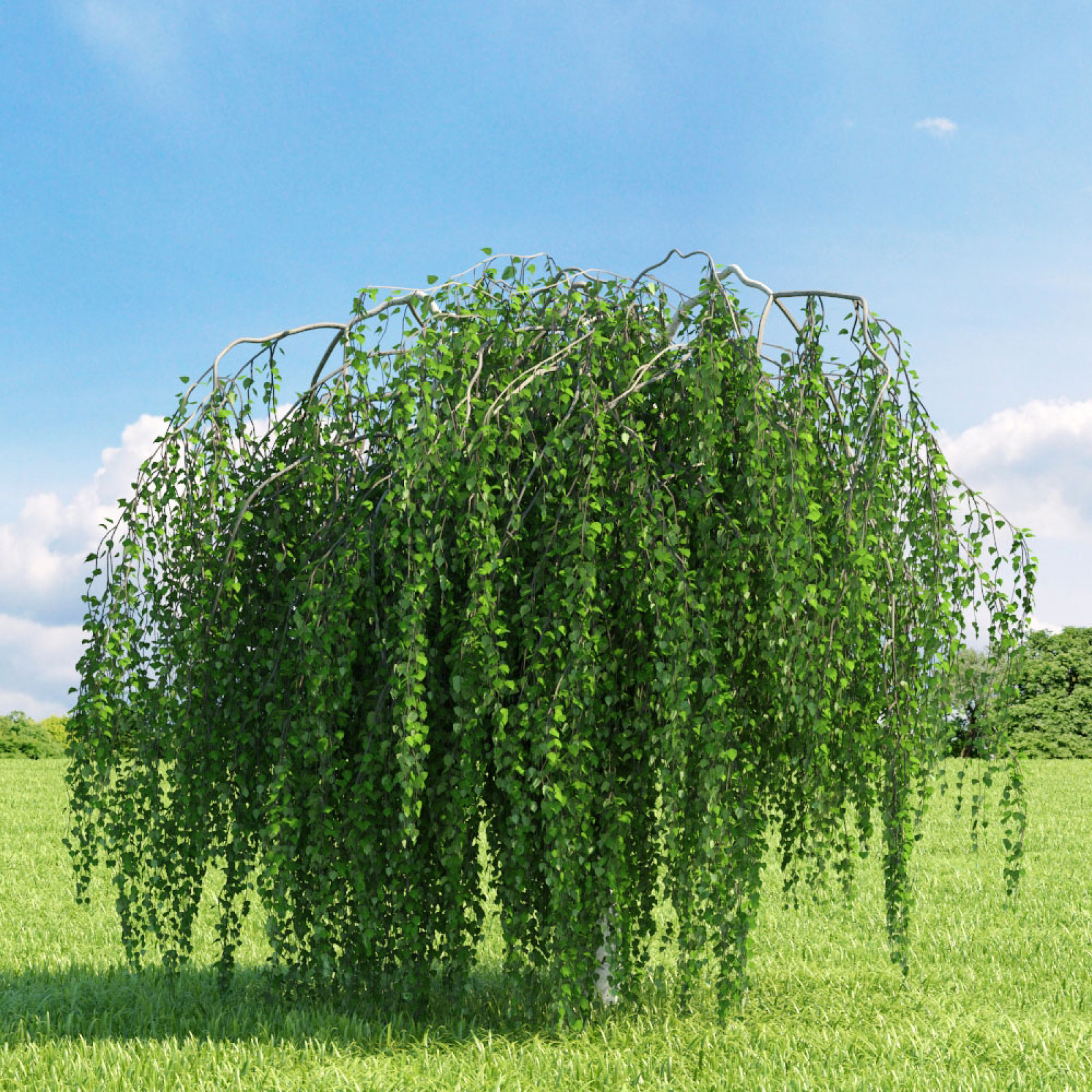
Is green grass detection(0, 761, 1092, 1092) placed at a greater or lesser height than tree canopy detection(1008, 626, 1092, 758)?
lesser

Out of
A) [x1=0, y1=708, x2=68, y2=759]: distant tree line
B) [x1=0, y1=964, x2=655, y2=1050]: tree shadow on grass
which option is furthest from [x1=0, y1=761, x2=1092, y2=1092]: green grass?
[x1=0, y1=708, x2=68, y2=759]: distant tree line

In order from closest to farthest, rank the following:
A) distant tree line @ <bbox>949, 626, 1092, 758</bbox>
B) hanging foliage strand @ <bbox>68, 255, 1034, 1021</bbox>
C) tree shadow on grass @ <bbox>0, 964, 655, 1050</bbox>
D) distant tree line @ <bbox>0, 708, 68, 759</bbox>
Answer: hanging foliage strand @ <bbox>68, 255, 1034, 1021</bbox>, tree shadow on grass @ <bbox>0, 964, 655, 1050</bbox>, distant tree line @ <bbox>0, 708, 68, 759</bbox>, distant tree line @ <bbox>949, 626, 1092, 758</bbox>

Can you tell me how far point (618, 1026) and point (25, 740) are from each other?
63.5ft

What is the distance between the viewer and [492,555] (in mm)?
4023

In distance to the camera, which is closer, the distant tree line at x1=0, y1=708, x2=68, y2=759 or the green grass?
the green grass

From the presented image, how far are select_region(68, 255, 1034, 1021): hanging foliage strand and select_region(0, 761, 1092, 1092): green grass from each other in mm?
329

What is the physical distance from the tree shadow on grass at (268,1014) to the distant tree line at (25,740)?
16.4m

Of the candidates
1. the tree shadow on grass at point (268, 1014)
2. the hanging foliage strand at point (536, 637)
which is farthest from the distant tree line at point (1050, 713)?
the hanging foliage strand at point (536, 637)

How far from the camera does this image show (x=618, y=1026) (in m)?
4.86

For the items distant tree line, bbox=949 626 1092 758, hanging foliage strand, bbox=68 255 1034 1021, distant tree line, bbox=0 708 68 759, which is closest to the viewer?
hanging foliage strand, bbox=68 255 1034 1021

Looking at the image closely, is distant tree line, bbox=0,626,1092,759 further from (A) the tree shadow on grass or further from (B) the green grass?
(A) the tree shadow on grass

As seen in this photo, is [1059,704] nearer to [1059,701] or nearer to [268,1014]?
[1059,701]

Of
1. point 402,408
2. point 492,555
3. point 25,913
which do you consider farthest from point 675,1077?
point 25,913

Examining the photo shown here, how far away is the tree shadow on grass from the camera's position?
472cm
